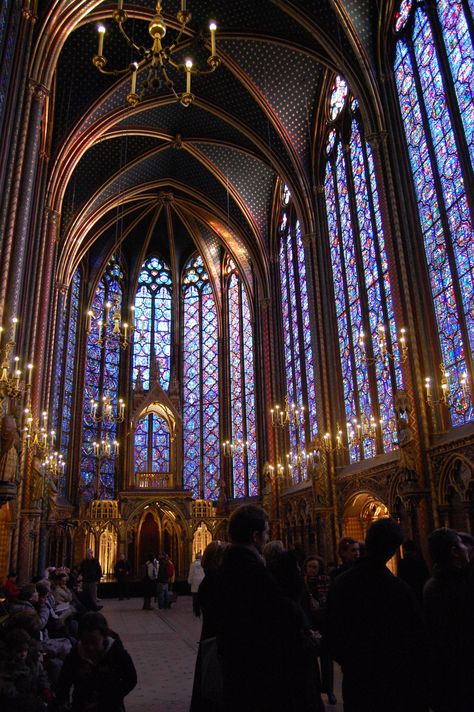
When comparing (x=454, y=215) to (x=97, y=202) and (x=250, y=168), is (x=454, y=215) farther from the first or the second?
(x=97, y=202)

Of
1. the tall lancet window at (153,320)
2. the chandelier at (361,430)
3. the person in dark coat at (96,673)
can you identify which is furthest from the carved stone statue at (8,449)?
the tall lancet window at (153,320)

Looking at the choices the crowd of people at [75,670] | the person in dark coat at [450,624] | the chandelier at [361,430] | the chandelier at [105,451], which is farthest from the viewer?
the chandelier at [105,451]

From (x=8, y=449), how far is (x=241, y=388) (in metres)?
17.4

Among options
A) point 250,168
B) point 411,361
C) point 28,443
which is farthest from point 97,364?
point 411,361

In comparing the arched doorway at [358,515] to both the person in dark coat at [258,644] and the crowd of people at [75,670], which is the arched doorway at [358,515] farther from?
the person in dark coat at [258,644]

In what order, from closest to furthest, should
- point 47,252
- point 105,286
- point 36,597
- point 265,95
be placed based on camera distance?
1. point 36,597
2. point 47,252
3. point 265,95
4. point 105,286

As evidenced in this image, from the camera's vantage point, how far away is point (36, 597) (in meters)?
6.15

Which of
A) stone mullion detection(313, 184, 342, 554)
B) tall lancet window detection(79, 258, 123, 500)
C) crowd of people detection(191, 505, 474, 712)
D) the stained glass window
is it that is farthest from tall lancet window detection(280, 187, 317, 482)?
crowd of people detection(191, 505, 474, 712)

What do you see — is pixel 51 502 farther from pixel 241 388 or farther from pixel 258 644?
pixel 258 644

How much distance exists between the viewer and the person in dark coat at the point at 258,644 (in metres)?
2.23

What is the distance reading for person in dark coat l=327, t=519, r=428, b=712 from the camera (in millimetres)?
2416

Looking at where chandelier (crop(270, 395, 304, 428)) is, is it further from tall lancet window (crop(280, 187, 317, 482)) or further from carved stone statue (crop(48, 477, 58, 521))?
carved stone statue (crop(48, 477, 58, 521))

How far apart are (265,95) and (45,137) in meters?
7.64

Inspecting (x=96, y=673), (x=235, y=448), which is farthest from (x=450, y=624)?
(x=235, y=448)
